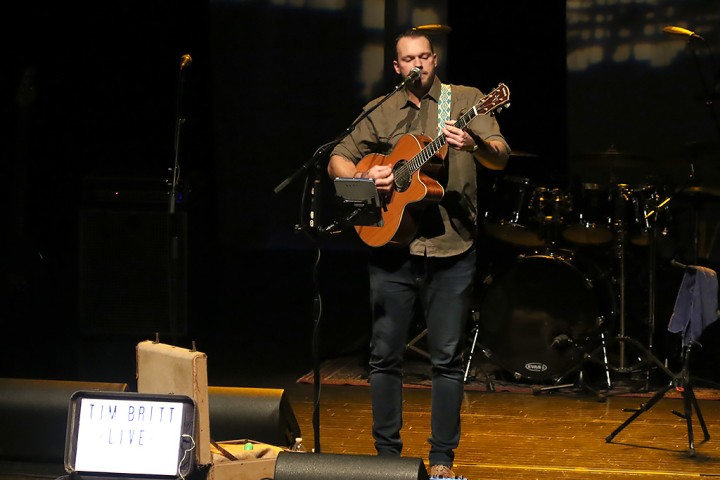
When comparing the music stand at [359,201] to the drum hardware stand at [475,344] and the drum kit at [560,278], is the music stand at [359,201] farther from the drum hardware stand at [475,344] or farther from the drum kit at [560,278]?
the drum hardware stand at [475,344]

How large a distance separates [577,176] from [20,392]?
4364 mm

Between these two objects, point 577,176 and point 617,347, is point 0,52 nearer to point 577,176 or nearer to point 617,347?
point 577,176

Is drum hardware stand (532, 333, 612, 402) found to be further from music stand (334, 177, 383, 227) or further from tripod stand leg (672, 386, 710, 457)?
music stand (334, 177, 383, 227)

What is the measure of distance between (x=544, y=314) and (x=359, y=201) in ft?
9.80

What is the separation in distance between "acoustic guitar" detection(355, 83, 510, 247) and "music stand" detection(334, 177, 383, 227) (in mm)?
62

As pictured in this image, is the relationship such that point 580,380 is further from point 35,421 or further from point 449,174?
point 35,421

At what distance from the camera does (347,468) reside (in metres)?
3.63

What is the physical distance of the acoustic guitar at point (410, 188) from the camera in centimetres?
426

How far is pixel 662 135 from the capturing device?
8.03 metres

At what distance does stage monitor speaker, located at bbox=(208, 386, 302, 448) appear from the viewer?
4660mm

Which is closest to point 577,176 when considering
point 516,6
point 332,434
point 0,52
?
point 516,6

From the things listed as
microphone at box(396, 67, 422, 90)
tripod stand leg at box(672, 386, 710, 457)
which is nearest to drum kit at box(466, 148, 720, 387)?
tripod stand leg at box(672, 386, 710, 457)

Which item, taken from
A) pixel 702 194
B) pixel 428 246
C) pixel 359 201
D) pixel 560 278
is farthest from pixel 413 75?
pixel 560 278

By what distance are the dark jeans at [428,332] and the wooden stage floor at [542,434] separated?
0.59 metres
